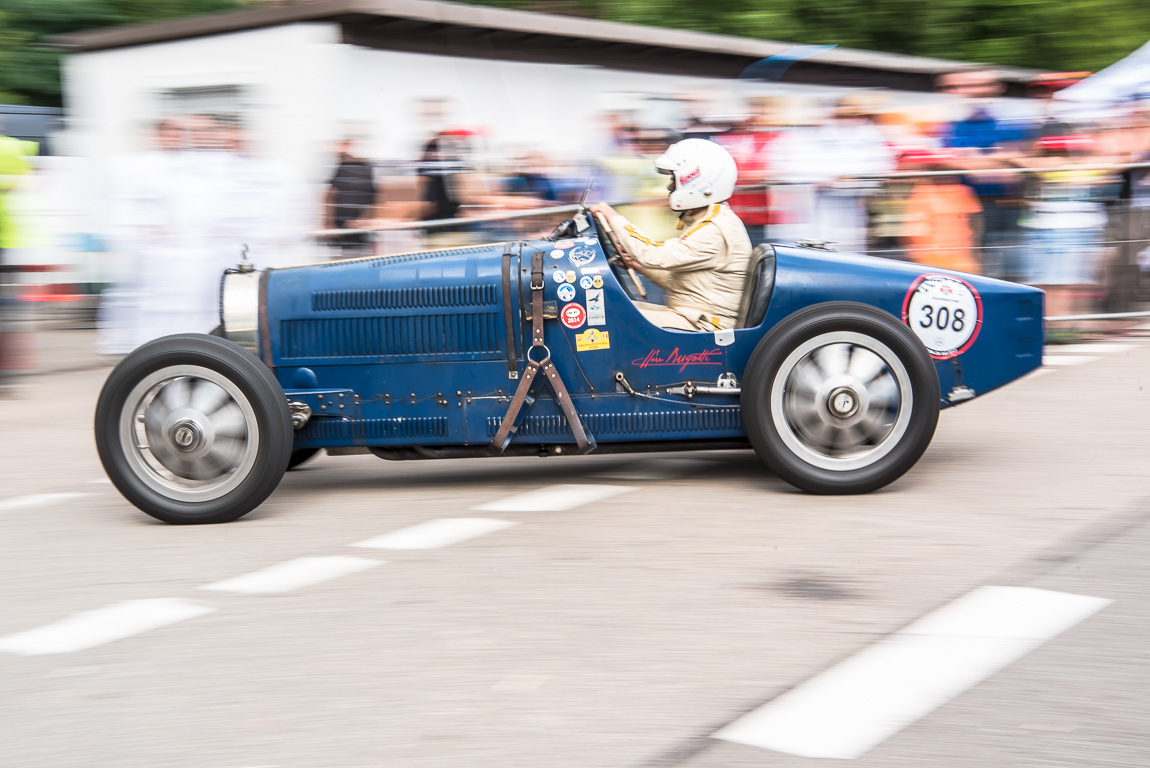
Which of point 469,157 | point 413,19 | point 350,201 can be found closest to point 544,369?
point 350,201

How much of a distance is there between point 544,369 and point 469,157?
6.00 meters

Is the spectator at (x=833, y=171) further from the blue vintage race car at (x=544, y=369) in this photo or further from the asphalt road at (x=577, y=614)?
the blue vintage race car at (x=544, y=369)

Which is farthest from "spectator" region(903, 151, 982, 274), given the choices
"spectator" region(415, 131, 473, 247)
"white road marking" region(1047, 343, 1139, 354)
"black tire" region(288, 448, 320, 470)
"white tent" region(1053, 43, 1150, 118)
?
"black tire" region(288, 448, 320, 470)

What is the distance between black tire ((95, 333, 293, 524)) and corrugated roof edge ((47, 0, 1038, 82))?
7.17 metres

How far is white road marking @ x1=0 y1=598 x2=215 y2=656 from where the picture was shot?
12.6 feet

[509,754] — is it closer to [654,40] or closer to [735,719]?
[735,719]

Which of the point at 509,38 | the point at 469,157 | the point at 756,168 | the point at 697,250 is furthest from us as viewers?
the point at 509,38

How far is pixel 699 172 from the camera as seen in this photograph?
5.65 metres

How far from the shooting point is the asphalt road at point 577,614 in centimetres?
304

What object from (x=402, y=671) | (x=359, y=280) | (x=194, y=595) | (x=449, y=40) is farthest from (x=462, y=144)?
(x=402, y=671)

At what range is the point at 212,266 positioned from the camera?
10.6 metres

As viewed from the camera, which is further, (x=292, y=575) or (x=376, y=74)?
(x=376, y=74)
